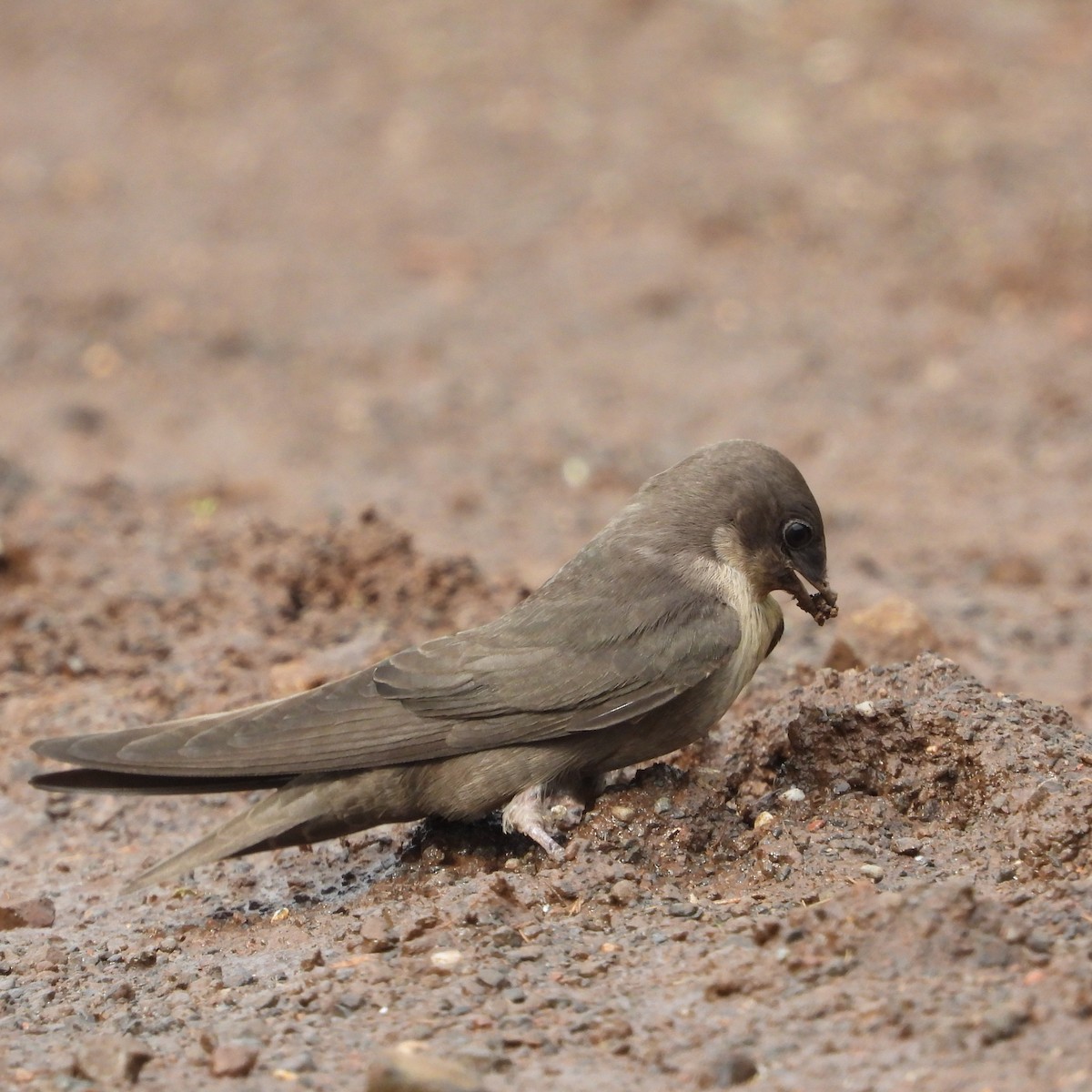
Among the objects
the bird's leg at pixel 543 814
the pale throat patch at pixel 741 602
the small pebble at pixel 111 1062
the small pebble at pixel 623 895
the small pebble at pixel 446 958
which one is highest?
the pale throat patch at pixel 741 602

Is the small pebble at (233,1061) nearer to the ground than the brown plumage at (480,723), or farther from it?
nearer to the ground

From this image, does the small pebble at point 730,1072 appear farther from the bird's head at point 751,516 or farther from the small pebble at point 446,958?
the bird's head at point 751,516

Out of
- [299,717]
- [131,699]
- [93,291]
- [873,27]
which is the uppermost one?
[873,27]

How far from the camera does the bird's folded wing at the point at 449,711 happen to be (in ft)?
15.3

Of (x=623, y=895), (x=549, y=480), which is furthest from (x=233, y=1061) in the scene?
(x=549, y=480)

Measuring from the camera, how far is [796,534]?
503cm

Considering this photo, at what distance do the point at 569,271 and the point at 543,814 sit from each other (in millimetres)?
8238

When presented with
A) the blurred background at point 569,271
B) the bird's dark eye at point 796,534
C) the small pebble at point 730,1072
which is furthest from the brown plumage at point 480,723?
the blurred background at point 569,271

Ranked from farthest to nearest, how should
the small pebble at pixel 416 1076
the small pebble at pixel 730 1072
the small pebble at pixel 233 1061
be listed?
1. the small pebble at pixel 233 1061
2. the small pebble at pixel 730 1072
3. the small pebble at pixel 416 1076

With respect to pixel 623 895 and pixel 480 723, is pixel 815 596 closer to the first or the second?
pixel 480 723

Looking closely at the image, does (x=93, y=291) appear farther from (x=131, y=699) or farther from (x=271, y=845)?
(x=271, y=845)

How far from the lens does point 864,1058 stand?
10.8 ft

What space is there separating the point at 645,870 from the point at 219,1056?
1.31 m

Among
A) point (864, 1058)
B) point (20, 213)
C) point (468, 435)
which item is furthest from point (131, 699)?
point (20, 213)
